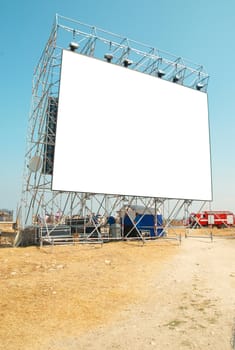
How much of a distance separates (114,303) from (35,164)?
52.0ft

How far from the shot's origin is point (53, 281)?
10.8 metres

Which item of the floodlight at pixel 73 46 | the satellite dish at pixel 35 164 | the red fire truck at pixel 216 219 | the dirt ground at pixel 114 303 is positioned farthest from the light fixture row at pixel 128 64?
the red fire truck at pixel 216 219

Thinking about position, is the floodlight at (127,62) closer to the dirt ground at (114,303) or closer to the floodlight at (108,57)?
the floodlight at (108,57)

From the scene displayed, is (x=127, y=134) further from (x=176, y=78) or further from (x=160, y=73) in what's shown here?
(x=176, y=78)

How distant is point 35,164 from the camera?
22312mm

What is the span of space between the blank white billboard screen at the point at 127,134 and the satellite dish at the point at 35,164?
2.56 m

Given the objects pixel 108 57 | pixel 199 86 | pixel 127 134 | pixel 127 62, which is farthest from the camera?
pixel 199 86

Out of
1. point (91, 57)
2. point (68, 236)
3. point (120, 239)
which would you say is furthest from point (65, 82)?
point (120, 239)

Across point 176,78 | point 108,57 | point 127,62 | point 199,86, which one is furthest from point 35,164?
Answer: point 199,86

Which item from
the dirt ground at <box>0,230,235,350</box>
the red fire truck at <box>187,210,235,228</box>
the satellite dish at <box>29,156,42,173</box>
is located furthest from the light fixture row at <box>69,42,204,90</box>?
the red fire truck at <box>187,210,235,228</box>

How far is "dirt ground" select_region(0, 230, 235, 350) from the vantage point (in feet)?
19.9

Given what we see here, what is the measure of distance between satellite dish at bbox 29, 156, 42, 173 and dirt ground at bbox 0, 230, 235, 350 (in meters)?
8.04

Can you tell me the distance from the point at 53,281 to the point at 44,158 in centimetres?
1318

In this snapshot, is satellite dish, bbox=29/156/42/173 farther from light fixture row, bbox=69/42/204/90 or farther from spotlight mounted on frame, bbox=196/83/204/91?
spotlight mounted on frame, bbox=196/83/204/91
